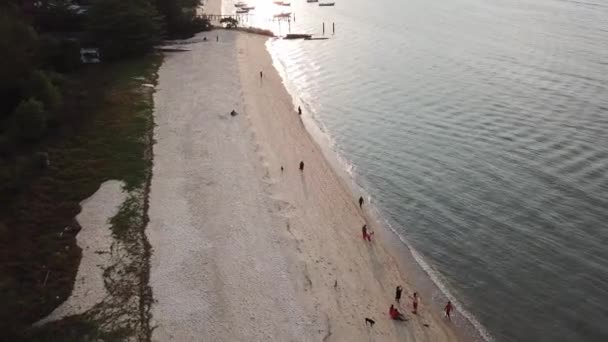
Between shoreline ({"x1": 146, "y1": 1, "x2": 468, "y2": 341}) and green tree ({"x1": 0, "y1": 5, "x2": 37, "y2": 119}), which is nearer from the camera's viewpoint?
shoreline ({"x1": 146, "y1": 1, "x2": 468, "y2": 341})

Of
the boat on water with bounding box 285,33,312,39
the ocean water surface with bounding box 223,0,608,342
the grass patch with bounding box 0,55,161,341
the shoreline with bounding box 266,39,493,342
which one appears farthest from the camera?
the boat on water with bounding box 285,33,312,39

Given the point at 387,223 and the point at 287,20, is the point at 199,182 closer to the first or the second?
the point at 387,223

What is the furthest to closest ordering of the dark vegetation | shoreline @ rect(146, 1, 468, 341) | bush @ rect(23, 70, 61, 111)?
1. bush @ rect(23, 70, 61, 111)
2. the dark vegetation
3. shoreline @ rect(146, 1, 468, 341)

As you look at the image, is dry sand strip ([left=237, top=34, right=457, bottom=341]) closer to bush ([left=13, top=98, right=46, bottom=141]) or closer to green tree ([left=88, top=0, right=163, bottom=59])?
bush ([left=13, top=98, right=46, bottom=141])

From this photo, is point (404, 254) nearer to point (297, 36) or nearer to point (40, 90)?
point (40, 90)

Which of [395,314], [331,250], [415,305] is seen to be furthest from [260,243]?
[415,305]

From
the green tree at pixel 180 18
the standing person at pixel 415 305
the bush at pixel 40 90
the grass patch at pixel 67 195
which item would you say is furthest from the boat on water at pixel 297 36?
the standing person at pixel 415 305

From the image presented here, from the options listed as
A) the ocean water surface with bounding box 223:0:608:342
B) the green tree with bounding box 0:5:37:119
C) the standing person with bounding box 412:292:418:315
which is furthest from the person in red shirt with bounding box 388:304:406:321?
the green tree with bounding box 0:5:37:119

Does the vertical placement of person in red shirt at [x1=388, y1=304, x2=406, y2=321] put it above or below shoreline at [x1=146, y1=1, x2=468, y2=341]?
below
